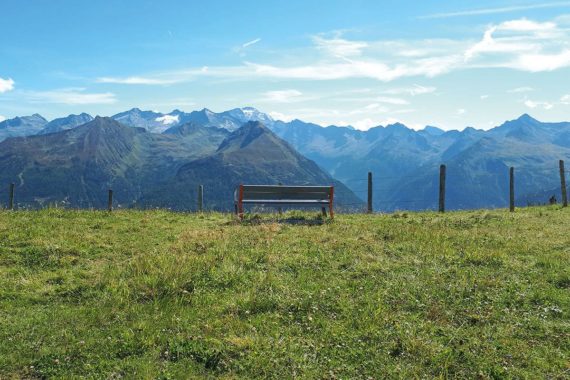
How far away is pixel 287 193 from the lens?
22.8 meters

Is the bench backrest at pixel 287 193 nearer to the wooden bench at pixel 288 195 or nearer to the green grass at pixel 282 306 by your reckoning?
the wooden bench at pixel 288 195

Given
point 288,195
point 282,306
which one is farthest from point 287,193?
point 282,306

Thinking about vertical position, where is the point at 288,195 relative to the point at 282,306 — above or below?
above

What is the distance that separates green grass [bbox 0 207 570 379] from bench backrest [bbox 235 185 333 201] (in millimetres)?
5766

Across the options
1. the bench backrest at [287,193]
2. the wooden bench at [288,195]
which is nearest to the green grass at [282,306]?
the wooden bench at [288,195]

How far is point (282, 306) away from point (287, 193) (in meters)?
13.1

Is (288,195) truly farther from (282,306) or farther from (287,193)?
(282,306)

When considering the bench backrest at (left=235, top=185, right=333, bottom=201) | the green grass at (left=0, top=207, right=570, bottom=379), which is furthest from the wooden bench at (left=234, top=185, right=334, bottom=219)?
the green grass at (left=0, top=207, right=570, bottom=379)

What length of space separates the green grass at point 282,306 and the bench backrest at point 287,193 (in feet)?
18.9

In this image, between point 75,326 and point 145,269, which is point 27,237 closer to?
point 145,269

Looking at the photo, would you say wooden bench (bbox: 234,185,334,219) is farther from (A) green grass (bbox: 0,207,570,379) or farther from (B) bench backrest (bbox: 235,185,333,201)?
(A) green grass (bbox: 0,207,570,379)

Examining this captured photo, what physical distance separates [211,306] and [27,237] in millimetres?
9231

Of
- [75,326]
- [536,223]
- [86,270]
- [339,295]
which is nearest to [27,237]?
[86,270]

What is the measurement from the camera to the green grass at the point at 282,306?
7668 millimetres
